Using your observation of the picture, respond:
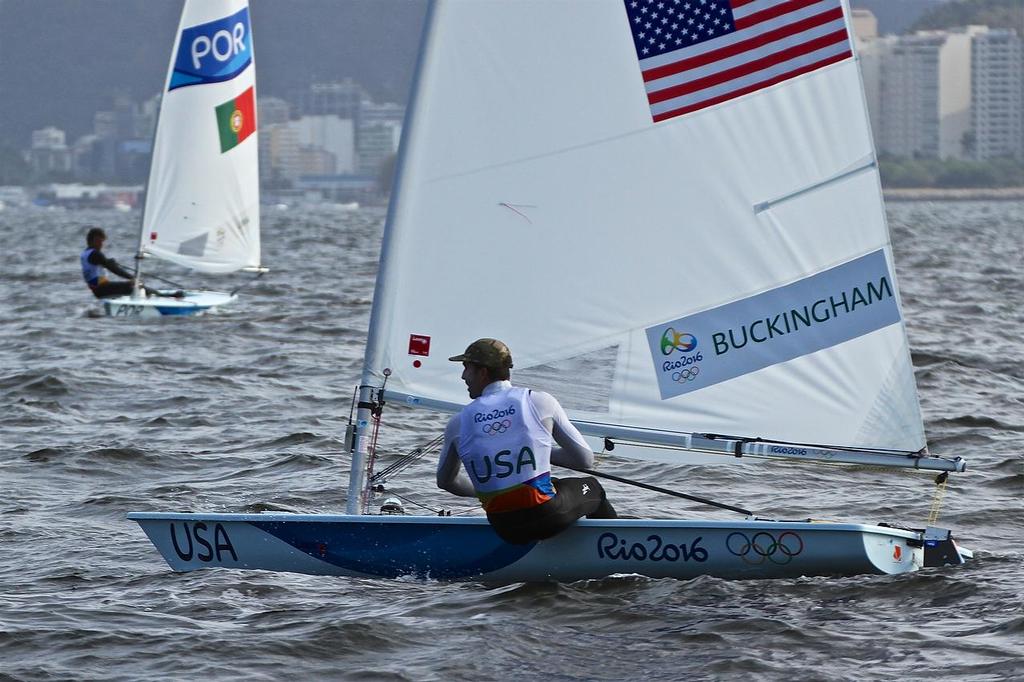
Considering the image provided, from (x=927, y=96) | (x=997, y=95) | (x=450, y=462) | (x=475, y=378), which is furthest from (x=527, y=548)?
(x=997, y=95)

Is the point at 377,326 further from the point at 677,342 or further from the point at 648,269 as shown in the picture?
the point at 677,342

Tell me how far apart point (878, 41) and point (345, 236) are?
135052 mm

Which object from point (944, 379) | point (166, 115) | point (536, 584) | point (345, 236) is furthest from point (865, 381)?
point (345, 236)

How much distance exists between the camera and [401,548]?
24.6 ft

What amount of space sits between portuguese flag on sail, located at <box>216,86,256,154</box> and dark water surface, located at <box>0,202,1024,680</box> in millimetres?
4395

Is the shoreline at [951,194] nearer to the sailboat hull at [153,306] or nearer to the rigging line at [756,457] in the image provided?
the sailboat hull at [153,306]

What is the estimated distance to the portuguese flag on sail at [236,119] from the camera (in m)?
22.0

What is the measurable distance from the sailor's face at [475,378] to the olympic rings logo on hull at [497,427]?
156 millimetres

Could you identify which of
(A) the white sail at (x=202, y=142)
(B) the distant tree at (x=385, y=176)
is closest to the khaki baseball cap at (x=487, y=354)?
(A) the white sail at (x=202, y=142)

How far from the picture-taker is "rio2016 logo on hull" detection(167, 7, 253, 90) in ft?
69.7

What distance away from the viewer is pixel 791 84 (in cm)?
733

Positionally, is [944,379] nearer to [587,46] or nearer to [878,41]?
[587,46]

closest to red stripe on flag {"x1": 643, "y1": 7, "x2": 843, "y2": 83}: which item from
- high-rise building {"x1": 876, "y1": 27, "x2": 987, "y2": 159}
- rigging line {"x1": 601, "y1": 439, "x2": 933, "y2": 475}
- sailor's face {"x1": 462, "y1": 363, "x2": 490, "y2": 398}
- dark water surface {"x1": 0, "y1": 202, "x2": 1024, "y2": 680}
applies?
sailor's face {"x1": 462, "y1": 363, "x2": 490, "y2": 398}

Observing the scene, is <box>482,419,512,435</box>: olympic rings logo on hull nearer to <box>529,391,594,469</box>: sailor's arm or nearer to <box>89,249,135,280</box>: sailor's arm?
<box>529,391,594,469</box>: sailor's arm
